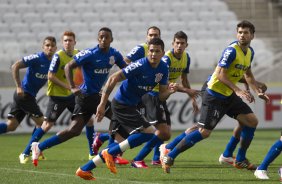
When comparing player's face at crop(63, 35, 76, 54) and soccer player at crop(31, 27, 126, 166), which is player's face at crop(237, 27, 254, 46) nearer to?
soccer player at crop(31, 27, 126, 166)

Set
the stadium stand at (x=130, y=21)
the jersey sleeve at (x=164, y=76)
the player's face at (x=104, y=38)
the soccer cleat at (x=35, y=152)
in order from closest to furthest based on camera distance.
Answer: the jersey sleeve at (x=164, y=76) < the player's face at (x=104, y=38) < the soccer cleat at (x=35, y=152) < the stadium stand at (x=130, y=21)

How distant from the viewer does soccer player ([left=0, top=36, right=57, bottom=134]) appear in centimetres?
1396

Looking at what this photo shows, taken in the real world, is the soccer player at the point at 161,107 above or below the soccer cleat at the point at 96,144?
above

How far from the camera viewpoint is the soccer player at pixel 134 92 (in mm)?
10367

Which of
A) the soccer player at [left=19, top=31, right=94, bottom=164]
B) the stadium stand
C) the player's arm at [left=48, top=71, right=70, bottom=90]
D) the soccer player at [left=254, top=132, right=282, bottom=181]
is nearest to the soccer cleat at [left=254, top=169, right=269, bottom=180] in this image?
the soccer player at [left=254, top=132, right=282, bottom=181]

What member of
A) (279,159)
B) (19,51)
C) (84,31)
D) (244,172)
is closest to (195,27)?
(84,31)

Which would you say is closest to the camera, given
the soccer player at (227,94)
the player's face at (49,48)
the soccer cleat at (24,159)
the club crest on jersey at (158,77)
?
the club crest on jersey at (158,77)

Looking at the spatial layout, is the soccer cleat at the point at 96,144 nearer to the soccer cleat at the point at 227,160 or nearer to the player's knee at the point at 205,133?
the soccer cleat at the point at 227,160

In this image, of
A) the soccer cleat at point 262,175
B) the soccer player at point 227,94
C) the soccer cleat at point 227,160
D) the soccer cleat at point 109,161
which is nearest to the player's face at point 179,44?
the soccer player at point 227,94

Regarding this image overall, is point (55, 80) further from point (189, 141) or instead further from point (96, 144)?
point (189, 141)

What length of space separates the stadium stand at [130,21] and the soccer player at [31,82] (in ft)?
32.5

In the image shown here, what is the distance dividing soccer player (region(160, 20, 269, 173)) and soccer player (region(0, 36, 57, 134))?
11.5 ft

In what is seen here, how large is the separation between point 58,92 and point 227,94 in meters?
3.50

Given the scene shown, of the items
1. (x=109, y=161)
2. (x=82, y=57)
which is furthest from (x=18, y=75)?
(x=109, y=161)
